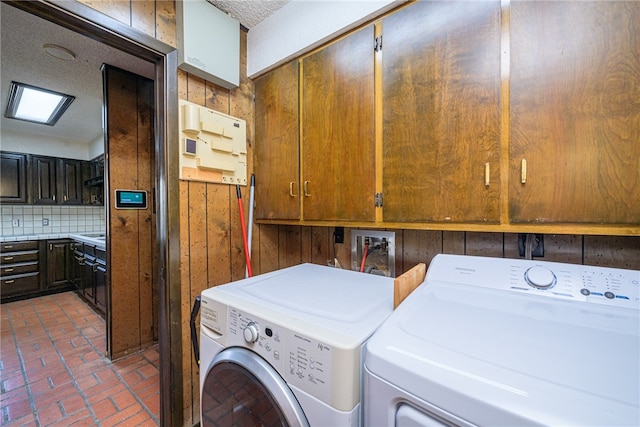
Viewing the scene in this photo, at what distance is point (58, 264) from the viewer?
3.75 m

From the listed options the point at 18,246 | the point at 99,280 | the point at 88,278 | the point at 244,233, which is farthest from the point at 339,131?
the point at 18,246

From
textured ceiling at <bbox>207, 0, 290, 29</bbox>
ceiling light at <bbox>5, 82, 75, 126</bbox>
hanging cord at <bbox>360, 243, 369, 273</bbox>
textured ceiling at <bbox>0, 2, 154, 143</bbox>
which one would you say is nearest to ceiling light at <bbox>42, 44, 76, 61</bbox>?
textured ceiling at <bbox>0, 2, 154, 143</bbox>

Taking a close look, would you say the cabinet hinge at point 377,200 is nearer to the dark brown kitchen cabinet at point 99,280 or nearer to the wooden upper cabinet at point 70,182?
the dark brown kitchen cabinet at point 99,280

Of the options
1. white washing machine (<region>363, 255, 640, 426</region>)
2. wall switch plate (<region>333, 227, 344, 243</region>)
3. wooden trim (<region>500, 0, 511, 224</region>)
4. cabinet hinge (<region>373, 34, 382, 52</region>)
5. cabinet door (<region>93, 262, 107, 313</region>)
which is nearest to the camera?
white washing machine (<region>363, 255, 640, 426</region>)

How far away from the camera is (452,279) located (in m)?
0.98

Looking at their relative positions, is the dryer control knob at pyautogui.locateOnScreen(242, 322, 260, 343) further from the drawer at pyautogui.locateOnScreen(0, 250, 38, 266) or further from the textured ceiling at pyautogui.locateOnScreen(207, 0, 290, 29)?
the drawer at pyautogui.locateOnScreen(0, 250, 38, 266)

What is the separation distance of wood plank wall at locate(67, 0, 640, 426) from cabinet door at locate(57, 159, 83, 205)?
152 inches

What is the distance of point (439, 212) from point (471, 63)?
0.57 metres

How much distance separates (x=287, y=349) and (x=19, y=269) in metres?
4.70

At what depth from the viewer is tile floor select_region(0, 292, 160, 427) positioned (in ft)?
5.30

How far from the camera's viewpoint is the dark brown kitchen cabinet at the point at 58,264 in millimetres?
3668

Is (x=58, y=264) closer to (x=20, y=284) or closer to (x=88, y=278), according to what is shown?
(x=20, y=284)

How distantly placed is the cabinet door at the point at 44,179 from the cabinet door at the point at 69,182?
63 millimetres

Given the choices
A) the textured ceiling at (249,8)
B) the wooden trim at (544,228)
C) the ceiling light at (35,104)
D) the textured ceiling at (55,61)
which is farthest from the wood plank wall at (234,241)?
the ceiling light at (35,104)
